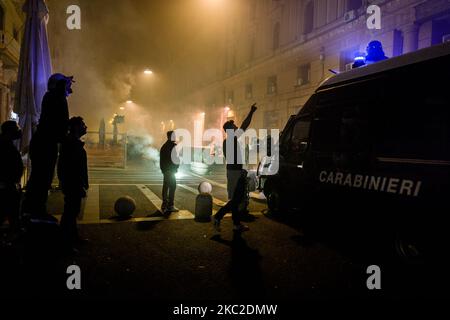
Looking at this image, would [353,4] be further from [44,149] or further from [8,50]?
[44,149]

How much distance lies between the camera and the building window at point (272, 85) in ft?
83.3

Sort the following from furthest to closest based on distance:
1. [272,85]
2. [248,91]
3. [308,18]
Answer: [248,91] → [272,85] → [308,18]

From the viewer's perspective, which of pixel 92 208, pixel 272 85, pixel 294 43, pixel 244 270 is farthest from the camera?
pixel 272 85

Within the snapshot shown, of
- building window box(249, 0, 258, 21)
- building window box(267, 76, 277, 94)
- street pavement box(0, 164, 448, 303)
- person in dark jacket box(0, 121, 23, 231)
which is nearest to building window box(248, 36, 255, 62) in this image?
building window box(249, 0, 258, 21)

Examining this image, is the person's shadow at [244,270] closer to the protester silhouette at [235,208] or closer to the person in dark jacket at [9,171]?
the protester silhouette at [235,208]

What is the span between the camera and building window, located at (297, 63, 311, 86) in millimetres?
21812

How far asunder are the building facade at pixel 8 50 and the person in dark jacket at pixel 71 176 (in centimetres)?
1421

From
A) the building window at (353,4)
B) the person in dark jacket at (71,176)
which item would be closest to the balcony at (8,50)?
the person in dark jacket at (71,176)

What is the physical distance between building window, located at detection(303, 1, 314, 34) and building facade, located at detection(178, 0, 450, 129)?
0.06 m

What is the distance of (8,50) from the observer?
16.3 meters

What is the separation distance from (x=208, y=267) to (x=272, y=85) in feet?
75.4

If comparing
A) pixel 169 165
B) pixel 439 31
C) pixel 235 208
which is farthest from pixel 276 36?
pixel 235 208
